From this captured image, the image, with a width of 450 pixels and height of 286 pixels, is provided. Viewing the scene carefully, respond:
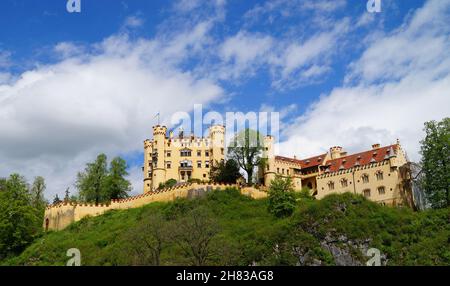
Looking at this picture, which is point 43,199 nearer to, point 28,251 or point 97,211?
point 97,211

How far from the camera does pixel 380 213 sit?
53.5 metres

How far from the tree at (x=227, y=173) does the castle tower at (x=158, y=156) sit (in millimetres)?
10604

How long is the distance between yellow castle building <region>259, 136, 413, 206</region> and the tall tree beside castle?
75.6 ft

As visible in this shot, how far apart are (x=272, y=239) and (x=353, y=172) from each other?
2705 cm

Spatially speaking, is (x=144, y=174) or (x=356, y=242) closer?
(x=356, y=242)

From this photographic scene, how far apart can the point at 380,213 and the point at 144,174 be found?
152ft

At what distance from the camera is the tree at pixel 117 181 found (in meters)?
80.9

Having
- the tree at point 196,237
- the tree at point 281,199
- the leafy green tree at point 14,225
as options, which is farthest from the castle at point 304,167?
the tree at point 196,237

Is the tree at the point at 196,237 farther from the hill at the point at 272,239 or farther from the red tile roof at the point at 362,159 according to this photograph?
the red tile roof at the point at 362,159

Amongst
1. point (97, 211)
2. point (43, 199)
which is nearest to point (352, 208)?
point (97, 211)

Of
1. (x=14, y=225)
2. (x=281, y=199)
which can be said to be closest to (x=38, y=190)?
(x=14, y=225)

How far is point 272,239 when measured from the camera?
4975cm

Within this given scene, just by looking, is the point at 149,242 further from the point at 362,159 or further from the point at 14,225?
the point at 362,159
